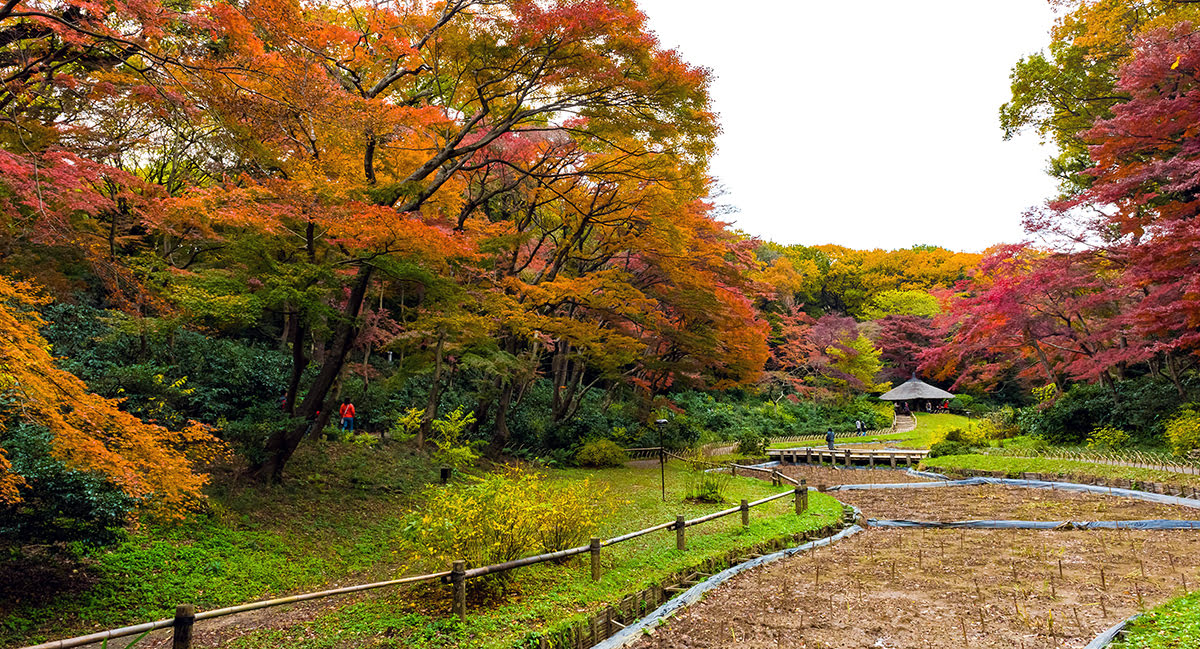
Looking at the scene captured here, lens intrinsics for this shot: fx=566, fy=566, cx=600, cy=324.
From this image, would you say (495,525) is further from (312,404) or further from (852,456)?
(852,456)

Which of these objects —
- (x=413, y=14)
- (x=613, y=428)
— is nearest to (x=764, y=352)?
(x=613, y=428)

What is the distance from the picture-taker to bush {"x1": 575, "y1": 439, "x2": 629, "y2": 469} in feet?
56.7

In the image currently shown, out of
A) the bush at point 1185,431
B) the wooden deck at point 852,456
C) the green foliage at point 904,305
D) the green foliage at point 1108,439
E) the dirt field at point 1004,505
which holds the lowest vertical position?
the wooden deck at point 852,456

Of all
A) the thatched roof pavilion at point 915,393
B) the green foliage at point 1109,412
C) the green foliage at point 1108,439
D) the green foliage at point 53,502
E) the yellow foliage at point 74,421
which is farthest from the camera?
the thatched roof pavilion at point 915,393

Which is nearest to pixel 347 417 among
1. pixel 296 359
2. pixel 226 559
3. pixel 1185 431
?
pixel 296 359

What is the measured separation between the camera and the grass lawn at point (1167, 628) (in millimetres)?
4008

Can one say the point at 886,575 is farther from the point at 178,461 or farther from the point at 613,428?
the point at 613,428

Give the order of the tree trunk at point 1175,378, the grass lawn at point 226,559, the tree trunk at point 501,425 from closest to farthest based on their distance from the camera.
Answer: the grass lawn at point 226,559 < the tree trunk at point 1175,378 < the tree trunk at point 501,425

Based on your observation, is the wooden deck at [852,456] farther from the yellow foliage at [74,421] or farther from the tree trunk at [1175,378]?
the yellow foliage at [74,421]

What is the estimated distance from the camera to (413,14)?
9.62m

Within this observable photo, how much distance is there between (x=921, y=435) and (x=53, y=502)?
31.4 m

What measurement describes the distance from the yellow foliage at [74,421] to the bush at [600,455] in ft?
41.4

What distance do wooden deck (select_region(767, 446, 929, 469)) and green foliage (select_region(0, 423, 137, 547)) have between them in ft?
68.5

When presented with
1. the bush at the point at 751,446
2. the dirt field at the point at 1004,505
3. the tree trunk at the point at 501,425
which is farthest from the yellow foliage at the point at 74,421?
the bush at the point at 751,446
